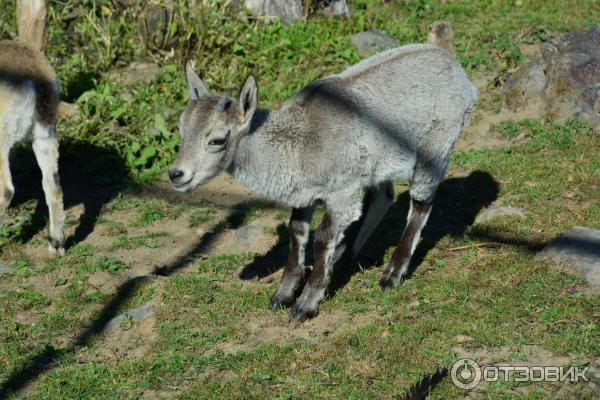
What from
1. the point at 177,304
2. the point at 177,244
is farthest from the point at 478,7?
the point at 177,304

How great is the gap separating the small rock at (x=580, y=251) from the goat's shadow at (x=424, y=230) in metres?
1.06

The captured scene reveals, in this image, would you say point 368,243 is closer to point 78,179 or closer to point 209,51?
point 78,179

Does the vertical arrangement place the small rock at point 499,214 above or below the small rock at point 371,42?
below

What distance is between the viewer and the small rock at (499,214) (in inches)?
315

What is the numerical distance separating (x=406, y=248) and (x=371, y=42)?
532 centimetres

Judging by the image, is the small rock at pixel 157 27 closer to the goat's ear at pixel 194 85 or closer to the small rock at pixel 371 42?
the small rock at pixel 371 42

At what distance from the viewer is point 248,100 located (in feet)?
20.7

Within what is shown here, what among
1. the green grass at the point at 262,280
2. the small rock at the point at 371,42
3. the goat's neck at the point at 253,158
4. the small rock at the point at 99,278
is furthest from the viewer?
the small rock at the point at 371,42

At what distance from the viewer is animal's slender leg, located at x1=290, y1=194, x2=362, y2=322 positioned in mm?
6633

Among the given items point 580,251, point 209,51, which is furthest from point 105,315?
point 209,51

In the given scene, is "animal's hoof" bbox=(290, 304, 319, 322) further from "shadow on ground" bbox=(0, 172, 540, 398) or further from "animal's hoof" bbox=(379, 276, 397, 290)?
"animal's hoof" bbox=(379, 276, 397, 290)

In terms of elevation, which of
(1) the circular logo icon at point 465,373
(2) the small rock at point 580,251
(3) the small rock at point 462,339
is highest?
(2) the small rock at point 580,251

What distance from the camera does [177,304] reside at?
22.8ft

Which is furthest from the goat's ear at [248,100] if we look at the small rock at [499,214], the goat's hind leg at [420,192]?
the small rock at [499,214]
